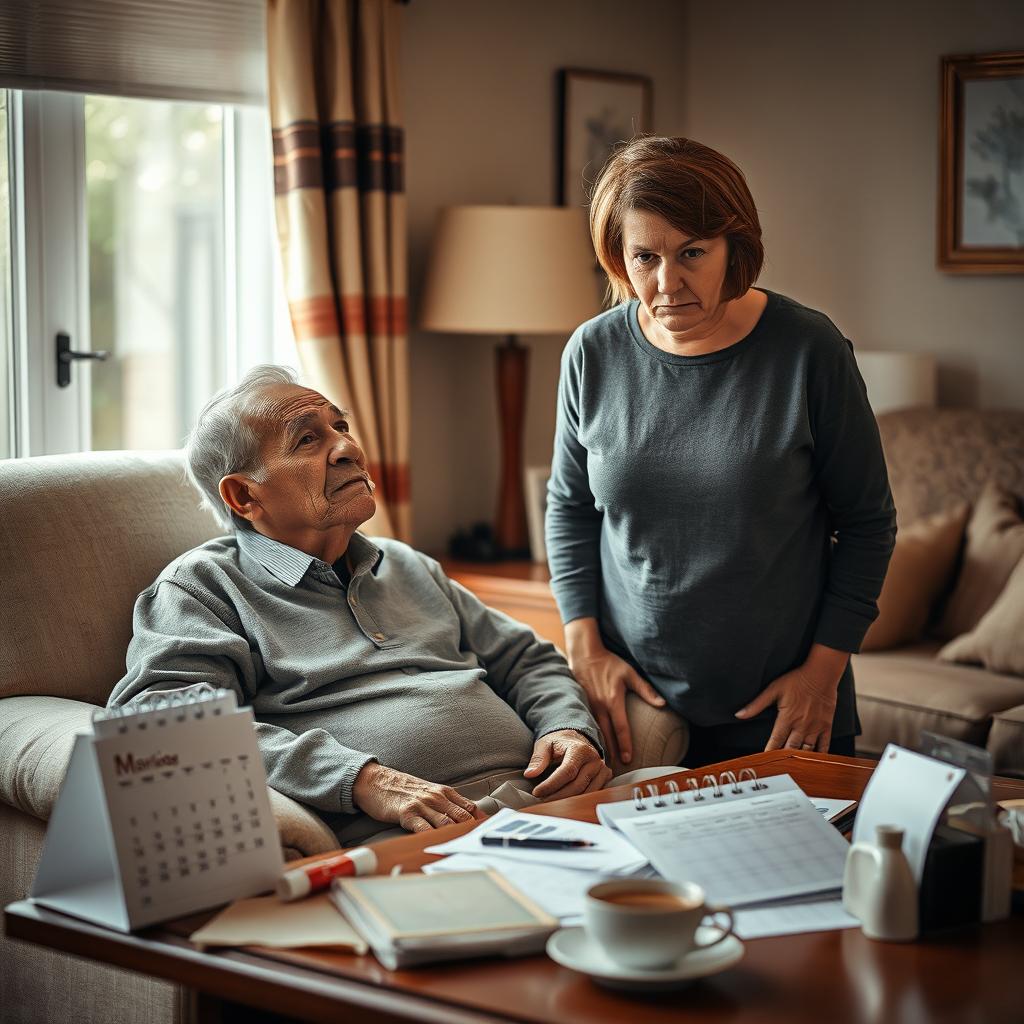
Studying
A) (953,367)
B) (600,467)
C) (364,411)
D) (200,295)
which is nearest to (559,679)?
(600,467)

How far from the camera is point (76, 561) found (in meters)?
2.15

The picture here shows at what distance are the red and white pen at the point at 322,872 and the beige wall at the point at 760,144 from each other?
2.42 m

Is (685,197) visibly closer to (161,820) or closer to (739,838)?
(739,838)

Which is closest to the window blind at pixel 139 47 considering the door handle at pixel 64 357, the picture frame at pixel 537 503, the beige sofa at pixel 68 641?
the door handle at pixel 64 357

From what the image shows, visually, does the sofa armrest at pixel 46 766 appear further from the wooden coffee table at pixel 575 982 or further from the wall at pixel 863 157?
the wall at pixel 863 157

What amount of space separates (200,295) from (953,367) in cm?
213

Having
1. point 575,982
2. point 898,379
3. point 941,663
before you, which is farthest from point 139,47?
point 575,982

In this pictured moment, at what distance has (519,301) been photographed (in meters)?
3.40

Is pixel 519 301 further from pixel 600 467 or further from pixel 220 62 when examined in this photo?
pixel 600 467

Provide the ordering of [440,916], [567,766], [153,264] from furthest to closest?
[153,264] < [567,766] < [440,916]

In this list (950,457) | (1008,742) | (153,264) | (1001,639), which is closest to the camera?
(1008,742)

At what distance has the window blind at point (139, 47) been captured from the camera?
2.82 metres

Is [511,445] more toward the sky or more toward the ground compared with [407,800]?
more toward the sky

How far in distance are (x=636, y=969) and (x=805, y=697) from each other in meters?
0.94
